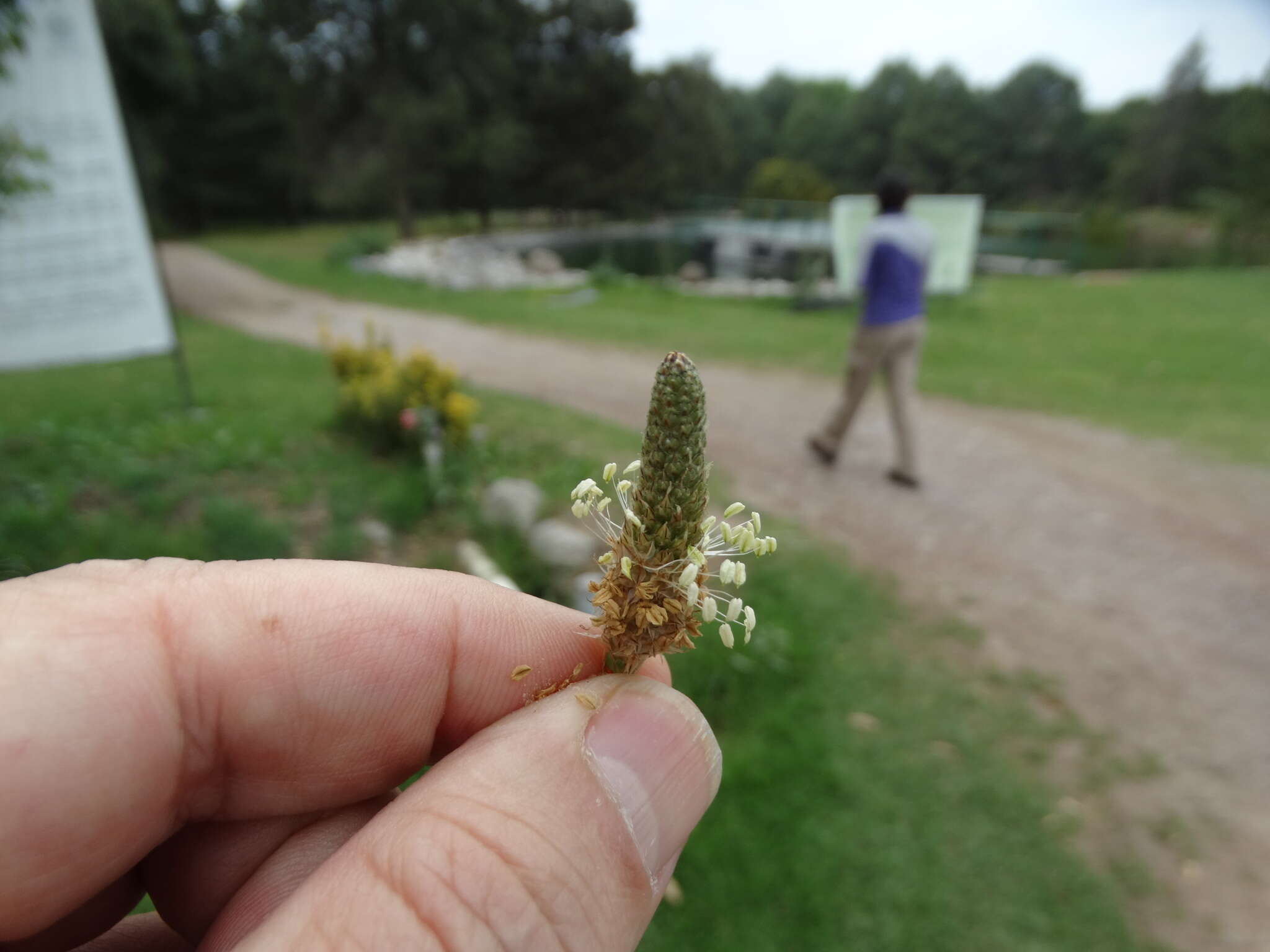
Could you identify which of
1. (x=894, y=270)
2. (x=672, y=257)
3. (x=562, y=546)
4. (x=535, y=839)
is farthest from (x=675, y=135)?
(x=535, y=839)

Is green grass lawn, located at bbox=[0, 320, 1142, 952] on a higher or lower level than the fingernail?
lower

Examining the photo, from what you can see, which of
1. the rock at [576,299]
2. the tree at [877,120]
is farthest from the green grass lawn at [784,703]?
the tree at [877,120]

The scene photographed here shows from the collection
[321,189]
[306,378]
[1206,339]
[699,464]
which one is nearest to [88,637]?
[699,464]

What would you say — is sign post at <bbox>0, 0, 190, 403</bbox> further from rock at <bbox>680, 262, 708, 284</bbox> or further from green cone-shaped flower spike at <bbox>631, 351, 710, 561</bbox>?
rock at <bbox>680, 262, 708, 284</bbox>

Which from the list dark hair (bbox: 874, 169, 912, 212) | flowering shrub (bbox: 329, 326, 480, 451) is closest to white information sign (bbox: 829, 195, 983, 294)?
dark hair (bbox: 874, 169, 912, 212)

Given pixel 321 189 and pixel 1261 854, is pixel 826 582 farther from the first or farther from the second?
pixel 321 189

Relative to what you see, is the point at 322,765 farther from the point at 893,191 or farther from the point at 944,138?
the point at 944,138

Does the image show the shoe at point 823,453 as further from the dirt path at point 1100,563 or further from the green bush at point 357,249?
the green bush at point 357,249
